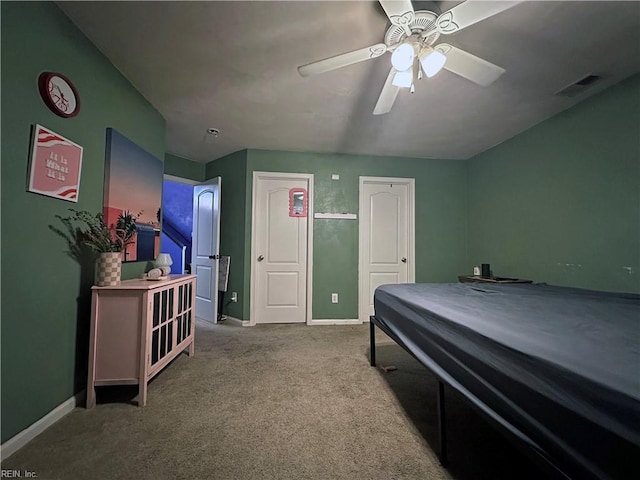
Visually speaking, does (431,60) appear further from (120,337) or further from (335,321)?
(335,321)

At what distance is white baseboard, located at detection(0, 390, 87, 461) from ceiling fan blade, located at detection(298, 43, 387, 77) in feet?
7.94

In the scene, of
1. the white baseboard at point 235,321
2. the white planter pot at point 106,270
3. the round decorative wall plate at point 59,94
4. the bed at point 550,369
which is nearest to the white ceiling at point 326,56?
the round decorative wall plate at point 59,94

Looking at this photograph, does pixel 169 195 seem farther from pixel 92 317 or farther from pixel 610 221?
pixel 610 221

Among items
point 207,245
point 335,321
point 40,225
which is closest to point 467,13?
point 40,225

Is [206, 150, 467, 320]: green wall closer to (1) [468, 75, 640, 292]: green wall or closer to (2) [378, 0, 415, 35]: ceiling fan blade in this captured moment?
(1) [468, 75, 640, 292]: green wall

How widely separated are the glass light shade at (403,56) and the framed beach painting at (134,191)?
6.65 ft

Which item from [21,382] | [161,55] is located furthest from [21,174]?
[161,55]

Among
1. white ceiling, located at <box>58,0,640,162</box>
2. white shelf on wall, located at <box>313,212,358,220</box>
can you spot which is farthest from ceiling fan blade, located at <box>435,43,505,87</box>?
white shelf on wall, located at <box>313,212,358,220</box>

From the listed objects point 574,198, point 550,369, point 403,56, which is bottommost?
point 550,369

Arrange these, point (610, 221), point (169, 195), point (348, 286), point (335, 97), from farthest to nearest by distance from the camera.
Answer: point (169, 195) → point (348, 286) → point (335, 97) → point (610, 221)

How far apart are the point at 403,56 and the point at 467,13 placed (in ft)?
1.00

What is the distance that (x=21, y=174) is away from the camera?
1.31 metres

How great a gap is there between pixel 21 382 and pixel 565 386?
226cm

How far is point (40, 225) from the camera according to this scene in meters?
1.42
